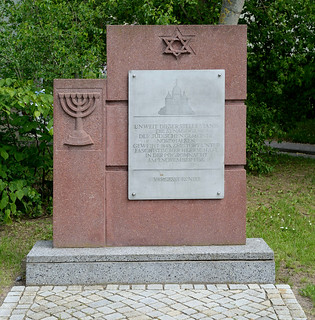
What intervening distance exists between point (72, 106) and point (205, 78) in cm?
119

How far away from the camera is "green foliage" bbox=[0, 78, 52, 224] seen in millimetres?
6996

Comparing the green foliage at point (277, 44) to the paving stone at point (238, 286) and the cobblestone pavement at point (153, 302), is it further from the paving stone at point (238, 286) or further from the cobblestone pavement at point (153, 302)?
the cobblestone pavement at point (153, 302)

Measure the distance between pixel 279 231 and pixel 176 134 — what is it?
2.41 metres

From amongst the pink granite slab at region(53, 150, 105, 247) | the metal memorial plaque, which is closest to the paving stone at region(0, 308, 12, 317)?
the pink granite slab at region(53, 150, 105, 247)

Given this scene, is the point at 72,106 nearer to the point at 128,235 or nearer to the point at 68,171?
the point at 68,171

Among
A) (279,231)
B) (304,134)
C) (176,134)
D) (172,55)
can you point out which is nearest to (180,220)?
(176,134)

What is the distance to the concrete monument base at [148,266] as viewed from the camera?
5.54 metres

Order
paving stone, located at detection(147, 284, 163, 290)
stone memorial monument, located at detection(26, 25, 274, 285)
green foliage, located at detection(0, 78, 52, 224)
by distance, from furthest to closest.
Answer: green foliage, located at detection(0, 78, 52, 224)
stone memorial monument, located at detection(26, 25, 274, 285)
paving stone, located at detection(147, 284, 163, 290)

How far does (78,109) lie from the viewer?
5.61m

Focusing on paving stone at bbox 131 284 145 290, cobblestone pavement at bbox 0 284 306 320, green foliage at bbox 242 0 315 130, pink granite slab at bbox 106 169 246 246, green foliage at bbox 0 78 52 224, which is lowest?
cobblestone pavement at bbox 0 284 306 320

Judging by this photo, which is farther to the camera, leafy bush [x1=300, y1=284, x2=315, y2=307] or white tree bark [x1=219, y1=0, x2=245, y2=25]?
white tree bark [x1=219, y1=0, x2=245, y2=25]

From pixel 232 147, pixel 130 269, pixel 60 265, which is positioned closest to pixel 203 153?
A: pixel 232 147

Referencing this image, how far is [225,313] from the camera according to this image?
4887 millimetres

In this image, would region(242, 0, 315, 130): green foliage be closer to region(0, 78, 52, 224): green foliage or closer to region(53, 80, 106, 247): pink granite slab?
region(0, 78, 52, 224): green foliage
